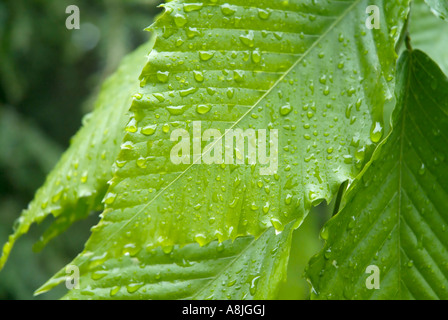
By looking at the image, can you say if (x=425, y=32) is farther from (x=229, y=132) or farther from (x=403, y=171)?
(x=229, y=132)

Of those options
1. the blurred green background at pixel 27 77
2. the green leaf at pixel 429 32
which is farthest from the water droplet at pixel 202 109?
the blurred green background at pixel 27 77

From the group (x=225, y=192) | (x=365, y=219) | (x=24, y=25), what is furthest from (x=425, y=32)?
(x=24, y=25)

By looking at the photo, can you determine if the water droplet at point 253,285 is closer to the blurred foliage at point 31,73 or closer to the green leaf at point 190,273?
the green leaf at point 190,273

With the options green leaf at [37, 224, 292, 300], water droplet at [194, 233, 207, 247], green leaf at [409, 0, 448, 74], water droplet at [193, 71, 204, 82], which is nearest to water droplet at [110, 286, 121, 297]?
green leaf at [37, 224, 292, 300]

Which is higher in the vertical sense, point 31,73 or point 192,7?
point 31,73

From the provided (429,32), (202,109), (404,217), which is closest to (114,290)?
(202,109)

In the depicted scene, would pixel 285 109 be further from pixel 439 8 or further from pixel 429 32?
pixel 429 32
